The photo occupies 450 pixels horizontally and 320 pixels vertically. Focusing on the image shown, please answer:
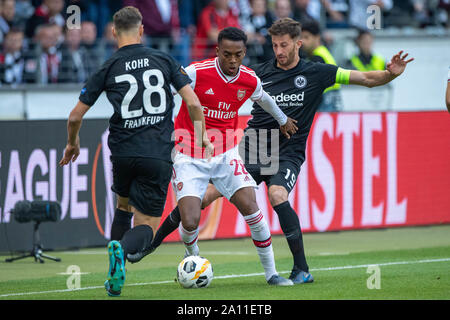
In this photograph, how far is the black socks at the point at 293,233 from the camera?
8.32 m

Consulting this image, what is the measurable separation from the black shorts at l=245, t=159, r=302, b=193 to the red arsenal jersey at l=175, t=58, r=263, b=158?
19.9 inches

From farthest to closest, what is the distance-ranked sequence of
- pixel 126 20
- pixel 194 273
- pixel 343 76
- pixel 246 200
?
pixel 343 76 → pixel 246 200 → pixel 194 273 → pixel 126 20

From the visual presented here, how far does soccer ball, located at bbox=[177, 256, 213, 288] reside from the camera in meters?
7.95

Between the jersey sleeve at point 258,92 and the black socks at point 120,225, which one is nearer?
the black socks at point 120,225

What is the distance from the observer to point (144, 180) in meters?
7.33

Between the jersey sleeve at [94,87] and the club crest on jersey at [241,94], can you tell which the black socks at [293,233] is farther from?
the jersey sleeve at [94,87]

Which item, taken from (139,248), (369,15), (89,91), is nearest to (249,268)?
(139,248)

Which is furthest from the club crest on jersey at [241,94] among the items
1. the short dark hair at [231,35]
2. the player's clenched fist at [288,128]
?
the player's clenched fist at [288,128]

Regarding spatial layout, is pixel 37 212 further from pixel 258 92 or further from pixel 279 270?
pixel 258 92

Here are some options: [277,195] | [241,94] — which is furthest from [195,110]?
[277,195]

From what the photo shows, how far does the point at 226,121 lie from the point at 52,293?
2212 mm

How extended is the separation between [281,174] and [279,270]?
4.91 ft

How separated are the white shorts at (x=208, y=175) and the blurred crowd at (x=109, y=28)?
484 cm

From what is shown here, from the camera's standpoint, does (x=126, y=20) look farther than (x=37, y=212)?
No
